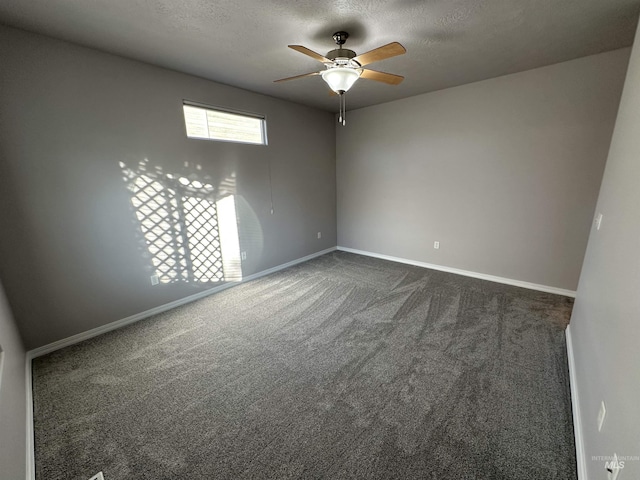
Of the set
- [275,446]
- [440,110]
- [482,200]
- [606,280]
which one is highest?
[440,110]

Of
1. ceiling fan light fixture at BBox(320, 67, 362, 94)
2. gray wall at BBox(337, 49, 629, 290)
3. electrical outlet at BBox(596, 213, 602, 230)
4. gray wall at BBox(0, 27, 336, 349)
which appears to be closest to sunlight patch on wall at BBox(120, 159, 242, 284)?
gray wall at BBox(0, 27, 336, 349)

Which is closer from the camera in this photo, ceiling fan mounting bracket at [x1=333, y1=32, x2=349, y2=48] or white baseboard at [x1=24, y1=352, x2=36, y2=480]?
white baseboard at [x1=24, y1=352, x2=36, y2=480]

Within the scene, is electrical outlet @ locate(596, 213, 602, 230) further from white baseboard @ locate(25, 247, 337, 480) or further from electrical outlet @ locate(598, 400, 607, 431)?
white baseboard @ locate(25, 247, 337, 480)

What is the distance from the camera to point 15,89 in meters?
1.92

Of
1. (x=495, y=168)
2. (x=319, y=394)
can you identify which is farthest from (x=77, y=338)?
(x=495, y=168)

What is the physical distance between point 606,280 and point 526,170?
2.06 meters

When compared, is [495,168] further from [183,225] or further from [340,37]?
[183,225]

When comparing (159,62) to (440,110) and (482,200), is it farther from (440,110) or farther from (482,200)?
(482,200)

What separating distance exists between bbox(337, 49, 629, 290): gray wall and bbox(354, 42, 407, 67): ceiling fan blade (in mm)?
2189

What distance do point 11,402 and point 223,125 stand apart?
9.65 feet

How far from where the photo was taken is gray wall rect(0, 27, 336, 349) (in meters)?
1.98

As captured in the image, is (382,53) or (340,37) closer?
(382,53)

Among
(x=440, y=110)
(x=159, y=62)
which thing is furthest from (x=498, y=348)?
(x=159, y=62)

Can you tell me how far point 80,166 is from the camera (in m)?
2.24
